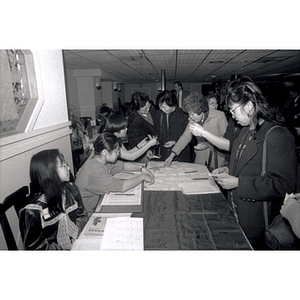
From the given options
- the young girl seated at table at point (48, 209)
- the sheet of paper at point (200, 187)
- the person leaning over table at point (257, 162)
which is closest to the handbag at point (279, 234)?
the person leaning over table at point (257, 162)

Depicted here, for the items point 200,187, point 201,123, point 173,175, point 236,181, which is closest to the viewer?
point 236,181

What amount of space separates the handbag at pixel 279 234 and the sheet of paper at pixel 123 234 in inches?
32.3

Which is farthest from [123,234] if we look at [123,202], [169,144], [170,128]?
[170,128]

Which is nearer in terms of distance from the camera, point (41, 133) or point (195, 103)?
point (41, 133)

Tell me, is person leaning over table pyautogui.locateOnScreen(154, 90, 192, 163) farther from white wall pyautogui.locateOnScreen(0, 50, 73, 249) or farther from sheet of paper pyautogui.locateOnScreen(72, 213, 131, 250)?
sheet of paper pyautogui.locateOnScreen(72, 213, 131, 250)

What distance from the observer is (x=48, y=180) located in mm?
1351

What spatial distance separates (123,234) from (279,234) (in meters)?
0.95

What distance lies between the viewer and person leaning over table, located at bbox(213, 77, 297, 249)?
1.25 meters

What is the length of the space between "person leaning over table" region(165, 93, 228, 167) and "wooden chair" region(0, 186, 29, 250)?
4.59 feet

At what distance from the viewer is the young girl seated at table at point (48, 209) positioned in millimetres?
1232

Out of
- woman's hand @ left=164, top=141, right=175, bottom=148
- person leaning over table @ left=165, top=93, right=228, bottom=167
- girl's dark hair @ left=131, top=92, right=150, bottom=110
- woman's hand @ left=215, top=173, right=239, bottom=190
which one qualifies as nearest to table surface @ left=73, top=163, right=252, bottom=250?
woman's hand @ left=215, top=173, right=239, bottom=190

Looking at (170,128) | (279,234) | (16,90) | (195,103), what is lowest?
(279,234)

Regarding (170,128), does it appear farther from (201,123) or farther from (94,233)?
(94,233)
